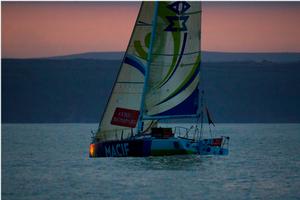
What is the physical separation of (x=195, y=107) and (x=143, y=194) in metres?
18.9

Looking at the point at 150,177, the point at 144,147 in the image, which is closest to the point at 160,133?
the point at 144,147

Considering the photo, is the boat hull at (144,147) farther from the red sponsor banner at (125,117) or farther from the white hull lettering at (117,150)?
the red sponsor banner at (125,117)

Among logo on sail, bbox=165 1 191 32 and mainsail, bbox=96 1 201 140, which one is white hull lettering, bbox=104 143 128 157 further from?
logo on sail, bbox=165 1 191 32

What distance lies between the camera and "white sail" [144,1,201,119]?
6400cm

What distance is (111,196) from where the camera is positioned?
1820 inches

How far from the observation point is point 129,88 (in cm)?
6406

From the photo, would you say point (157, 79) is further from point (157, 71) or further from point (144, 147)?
point (144, 147)

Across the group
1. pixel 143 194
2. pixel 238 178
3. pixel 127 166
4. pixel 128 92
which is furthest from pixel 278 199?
pixel 128 92

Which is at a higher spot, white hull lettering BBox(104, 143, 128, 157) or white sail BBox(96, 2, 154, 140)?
white sail BBox(96, 2, 154, 140)

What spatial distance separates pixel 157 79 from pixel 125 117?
9.58ft

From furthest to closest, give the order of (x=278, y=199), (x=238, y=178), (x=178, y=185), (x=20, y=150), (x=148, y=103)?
(x=20, y=150), (x=148, y=103), (x=238, y=178), (x=178, y=185), (x=278, y=199)

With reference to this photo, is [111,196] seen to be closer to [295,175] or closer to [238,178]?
[238,178]

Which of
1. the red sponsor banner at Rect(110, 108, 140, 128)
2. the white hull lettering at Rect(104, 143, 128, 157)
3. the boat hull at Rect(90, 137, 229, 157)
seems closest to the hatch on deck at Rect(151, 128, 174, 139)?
the boat hull at Rect(90, 137, 229, 157)

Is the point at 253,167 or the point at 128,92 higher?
the point at 128,92
